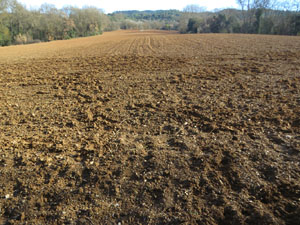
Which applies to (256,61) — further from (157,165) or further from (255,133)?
(157,165)

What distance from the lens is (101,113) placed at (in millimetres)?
4879

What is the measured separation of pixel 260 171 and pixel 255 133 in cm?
110

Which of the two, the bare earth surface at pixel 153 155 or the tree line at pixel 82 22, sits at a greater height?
the tree line at pixel 82 22

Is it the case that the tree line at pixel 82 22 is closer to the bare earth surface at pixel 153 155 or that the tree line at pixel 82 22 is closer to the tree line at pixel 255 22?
the tree line at pixel 255 22

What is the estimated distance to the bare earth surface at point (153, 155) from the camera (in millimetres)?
2357

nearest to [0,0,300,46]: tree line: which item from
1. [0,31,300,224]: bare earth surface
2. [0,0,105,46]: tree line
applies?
[0,0,105,46]: tree line

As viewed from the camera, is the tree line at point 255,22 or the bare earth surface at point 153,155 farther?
the tree line at point 255,22

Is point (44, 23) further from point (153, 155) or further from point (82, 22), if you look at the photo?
point (153, 155)

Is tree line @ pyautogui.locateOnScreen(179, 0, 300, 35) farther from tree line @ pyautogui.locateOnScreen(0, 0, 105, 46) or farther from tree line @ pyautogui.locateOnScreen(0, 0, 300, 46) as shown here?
tree line @ pyautogui.locateOnScreen(0, 0, 105, 46)

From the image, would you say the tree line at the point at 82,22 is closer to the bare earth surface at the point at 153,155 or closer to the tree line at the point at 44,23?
the tree line at the point at 44,23

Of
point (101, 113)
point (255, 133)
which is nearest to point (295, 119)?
point (255, 133)

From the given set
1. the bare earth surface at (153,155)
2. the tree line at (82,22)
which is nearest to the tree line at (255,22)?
the tree line at (82,22)

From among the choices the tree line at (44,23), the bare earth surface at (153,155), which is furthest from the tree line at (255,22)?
the bare earth surface at (153,155)

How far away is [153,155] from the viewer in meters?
3.27
